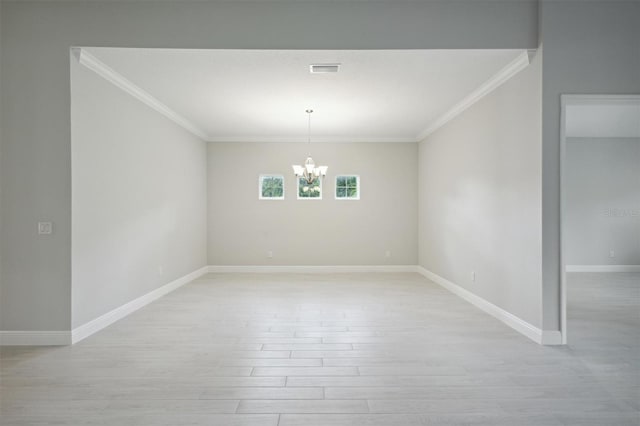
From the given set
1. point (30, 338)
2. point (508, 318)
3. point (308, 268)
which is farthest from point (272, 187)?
point (508, 318)

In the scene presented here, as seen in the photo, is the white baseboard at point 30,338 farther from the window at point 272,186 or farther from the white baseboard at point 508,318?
the window at point 272,186

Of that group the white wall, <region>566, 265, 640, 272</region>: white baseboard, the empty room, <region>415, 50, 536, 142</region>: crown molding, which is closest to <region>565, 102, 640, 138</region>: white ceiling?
the empty room

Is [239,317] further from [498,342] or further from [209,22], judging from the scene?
[209,22]

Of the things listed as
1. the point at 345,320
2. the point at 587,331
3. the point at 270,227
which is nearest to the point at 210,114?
the point at 270,227

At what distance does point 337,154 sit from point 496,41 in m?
4.74

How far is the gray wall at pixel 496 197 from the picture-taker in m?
3.76

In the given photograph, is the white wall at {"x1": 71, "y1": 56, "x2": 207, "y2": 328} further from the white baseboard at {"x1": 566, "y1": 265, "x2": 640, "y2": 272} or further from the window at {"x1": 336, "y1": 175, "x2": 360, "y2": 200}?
the white baseboard at {"x1": 566, "y1": 265, "x2": 640, "y2": 272}

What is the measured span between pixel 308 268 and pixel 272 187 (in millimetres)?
1910

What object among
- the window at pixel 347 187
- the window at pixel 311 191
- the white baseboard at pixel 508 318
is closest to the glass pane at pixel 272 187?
the window at pixel 311 191

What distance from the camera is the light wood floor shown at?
2336 mm

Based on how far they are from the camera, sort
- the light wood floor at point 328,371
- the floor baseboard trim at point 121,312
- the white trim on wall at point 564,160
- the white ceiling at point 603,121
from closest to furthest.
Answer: the light wood floor at point 328,371
the white trim on wall at point 564,160
the floor baseboard trim at point 121,312
the white ceiling at point 603,121

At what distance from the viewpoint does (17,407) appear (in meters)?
2.42

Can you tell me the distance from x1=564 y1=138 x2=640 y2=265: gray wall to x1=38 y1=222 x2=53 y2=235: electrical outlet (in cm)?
914

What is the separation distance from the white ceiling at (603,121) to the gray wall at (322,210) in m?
2.97
